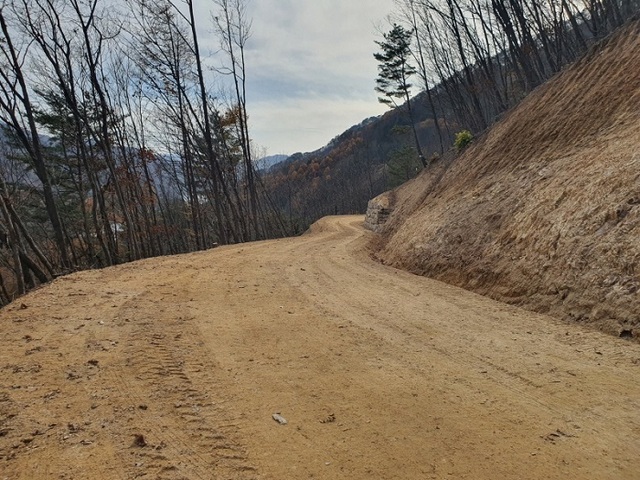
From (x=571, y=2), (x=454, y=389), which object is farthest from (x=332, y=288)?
(x=571, y=2)

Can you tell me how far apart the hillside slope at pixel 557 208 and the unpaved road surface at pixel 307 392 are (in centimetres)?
72

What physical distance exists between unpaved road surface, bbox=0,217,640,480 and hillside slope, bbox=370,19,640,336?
2.38 feet

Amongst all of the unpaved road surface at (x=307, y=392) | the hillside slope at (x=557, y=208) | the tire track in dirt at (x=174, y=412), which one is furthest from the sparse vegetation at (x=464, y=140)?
the tire track in dirt at (x=174, y=412)

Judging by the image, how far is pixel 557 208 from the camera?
7.56 meters

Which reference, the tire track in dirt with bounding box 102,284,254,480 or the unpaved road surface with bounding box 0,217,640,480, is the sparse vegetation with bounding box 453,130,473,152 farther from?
the tire track in dirt with bounding box 102,284,254,480

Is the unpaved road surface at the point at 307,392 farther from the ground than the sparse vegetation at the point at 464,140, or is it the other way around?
the sparse vegetation at the point at 464,140

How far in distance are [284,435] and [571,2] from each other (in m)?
26.9

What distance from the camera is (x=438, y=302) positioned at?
725 cm

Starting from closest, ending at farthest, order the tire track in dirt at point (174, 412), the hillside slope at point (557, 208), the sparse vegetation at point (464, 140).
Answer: the tire track in dirt at point (174, 412) < the hillside slope at point (557, 208) < the sparse vegetation at point (464, 140)

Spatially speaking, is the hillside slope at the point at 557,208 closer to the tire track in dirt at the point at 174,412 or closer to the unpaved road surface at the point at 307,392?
the unpaved road surface at the point at 307,392

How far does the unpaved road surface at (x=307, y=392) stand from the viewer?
2.86 m

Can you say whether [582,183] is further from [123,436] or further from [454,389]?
[123,436]

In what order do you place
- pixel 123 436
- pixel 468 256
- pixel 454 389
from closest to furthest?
pixel 123 436, pixel 454 389, pixel 468 256

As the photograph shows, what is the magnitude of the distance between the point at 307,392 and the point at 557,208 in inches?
240
